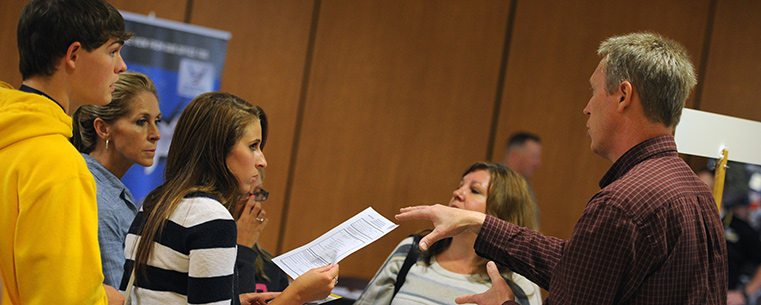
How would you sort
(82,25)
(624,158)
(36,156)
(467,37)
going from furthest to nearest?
(467,37)
(624,158)
(82,25)
(36,156)

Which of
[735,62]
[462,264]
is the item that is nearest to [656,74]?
[462,264]

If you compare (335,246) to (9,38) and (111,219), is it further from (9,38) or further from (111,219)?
(9,38)

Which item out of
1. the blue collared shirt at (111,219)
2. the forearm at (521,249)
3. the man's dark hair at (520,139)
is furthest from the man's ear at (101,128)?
the man's dark hair at (520,139)

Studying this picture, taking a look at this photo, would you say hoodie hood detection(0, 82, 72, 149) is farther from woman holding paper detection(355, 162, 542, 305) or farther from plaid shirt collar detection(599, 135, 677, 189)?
woman holding paper detection(355, 162, 542, 305)

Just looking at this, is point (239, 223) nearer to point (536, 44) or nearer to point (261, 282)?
point (261, 282)

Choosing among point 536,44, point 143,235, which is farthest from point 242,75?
point 143,235

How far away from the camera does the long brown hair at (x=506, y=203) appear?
8.46ft

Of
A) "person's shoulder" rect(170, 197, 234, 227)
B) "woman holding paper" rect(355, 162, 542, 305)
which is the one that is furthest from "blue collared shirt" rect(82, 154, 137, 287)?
"woman holding paper" rect(355, 162, 542, 305)

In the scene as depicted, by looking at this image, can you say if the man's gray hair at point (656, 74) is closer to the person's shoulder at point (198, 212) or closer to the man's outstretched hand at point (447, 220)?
the man's outstretched hand at point (447, 220)

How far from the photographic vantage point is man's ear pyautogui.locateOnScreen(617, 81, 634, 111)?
1.40m

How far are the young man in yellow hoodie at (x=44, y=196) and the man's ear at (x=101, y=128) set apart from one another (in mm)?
928

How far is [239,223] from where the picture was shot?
2178 millimetres

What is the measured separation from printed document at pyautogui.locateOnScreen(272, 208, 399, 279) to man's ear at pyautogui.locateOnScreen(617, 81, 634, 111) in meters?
0.68

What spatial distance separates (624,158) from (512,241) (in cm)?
35
